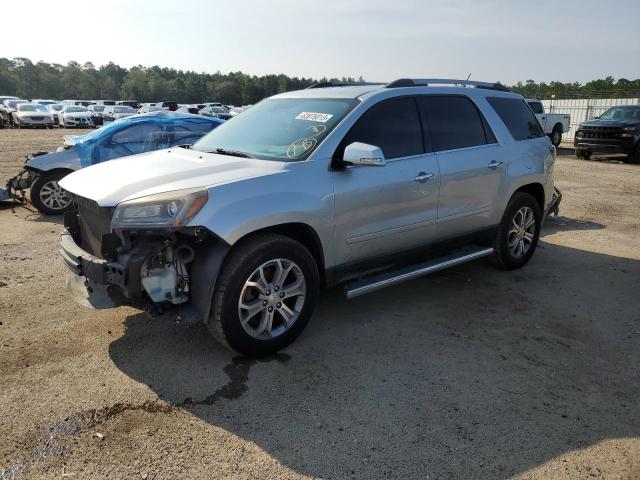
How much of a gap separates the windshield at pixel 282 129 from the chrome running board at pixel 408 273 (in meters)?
1.13

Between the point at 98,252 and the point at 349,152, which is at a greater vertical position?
the point at 349,152

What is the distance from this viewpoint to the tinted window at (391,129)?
13.5ft

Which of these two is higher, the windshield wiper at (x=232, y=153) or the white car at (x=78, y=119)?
the white car at (x=78, y=119)

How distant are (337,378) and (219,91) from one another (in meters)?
107

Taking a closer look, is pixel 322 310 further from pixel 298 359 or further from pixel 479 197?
pixel 479 197

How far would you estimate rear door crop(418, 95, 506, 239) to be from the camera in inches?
184

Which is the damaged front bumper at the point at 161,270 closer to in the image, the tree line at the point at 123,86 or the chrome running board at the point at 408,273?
the chrome running board at the point at 408,273

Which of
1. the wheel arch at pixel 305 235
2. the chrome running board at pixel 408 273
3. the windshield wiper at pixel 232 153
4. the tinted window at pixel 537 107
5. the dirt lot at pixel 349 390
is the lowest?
the dirt lot at pixel 349 390

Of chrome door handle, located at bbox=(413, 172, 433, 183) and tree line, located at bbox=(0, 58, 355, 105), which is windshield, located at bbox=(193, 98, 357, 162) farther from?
tree line, located at bbox=(0, 58, 355, 105)

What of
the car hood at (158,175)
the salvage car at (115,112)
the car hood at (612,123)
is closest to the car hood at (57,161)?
the car hood at (158,175)

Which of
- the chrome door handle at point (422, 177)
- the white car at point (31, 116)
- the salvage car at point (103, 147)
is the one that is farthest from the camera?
the white car at point (31, 116)

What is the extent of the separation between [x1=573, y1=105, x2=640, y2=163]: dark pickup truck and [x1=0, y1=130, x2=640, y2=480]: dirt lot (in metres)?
13.6

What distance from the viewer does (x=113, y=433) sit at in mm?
2912

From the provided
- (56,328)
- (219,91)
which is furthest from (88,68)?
(56,328)
